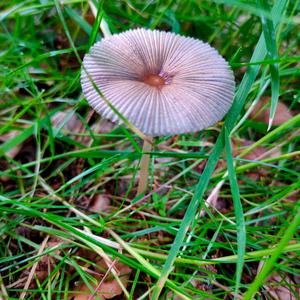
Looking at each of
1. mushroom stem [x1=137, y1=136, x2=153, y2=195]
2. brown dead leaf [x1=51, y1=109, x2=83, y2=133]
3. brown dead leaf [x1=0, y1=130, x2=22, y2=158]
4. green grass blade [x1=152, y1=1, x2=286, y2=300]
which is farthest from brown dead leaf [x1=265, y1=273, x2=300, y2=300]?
brown dead leaf [x1=0, y1=130, x2=22, y2=158]

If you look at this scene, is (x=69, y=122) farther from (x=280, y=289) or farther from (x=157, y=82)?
(x=280, y=289)

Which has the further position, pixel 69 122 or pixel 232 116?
pixel 69 122

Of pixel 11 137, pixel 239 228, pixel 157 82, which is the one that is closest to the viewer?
pixel 239 228

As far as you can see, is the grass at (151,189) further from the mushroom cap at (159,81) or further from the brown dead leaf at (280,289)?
the mushroom cap at (159,81)

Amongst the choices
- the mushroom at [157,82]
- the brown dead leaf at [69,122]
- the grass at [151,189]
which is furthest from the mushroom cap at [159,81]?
the brown dead leaf at [69,122]

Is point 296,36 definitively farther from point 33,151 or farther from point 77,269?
point 77,269

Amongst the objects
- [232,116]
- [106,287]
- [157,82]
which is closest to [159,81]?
[157,82]

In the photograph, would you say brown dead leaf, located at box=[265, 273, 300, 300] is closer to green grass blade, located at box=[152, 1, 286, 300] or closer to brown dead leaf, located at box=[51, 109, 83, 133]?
green grass blade, located at box=[152, 1, 286, 300]

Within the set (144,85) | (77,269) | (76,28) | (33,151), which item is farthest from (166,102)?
(76,28)
